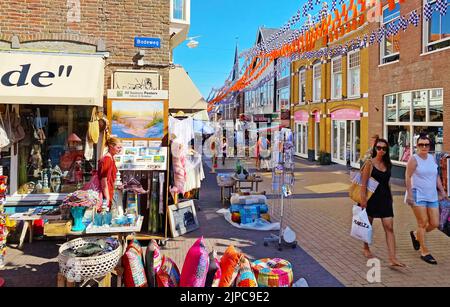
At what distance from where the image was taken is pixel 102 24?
6785 millimetres

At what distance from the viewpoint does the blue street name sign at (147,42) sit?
6773 mm

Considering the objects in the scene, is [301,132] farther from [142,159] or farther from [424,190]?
[142,159]

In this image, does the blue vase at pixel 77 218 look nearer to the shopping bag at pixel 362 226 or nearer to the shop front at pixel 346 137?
the shopping bag at pixel 362 226

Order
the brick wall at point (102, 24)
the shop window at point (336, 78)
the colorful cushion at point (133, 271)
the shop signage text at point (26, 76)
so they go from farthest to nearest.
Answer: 1. the shop window at point (336, 78)
2. the brick wall at point (102, 24)
3. the shop signage text at point (26, 76)
4. the colorful cushion at point (133, 271)

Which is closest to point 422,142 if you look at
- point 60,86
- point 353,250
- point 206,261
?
point 353,250

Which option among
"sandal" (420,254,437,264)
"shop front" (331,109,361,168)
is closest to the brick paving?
"sandal" (420,254,437,264)

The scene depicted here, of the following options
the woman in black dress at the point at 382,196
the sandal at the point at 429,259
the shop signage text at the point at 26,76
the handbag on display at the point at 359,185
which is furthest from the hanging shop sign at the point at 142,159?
the sandal at the point at 429,259

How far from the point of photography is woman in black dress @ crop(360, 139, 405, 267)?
5200 millimetres

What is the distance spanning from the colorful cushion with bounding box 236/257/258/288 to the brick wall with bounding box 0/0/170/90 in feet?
13.5

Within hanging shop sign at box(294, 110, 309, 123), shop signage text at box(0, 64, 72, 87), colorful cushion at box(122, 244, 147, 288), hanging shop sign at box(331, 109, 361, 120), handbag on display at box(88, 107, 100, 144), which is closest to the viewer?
colorful cushion at box(122, 244, 147, 288)

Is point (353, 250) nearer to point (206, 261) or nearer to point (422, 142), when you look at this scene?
point (422, 142)

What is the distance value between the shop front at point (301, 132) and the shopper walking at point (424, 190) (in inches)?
740

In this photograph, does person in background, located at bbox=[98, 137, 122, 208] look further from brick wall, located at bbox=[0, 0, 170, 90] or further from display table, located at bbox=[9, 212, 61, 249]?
brick wall, located at bbox=[0, 0, 170, 90]
